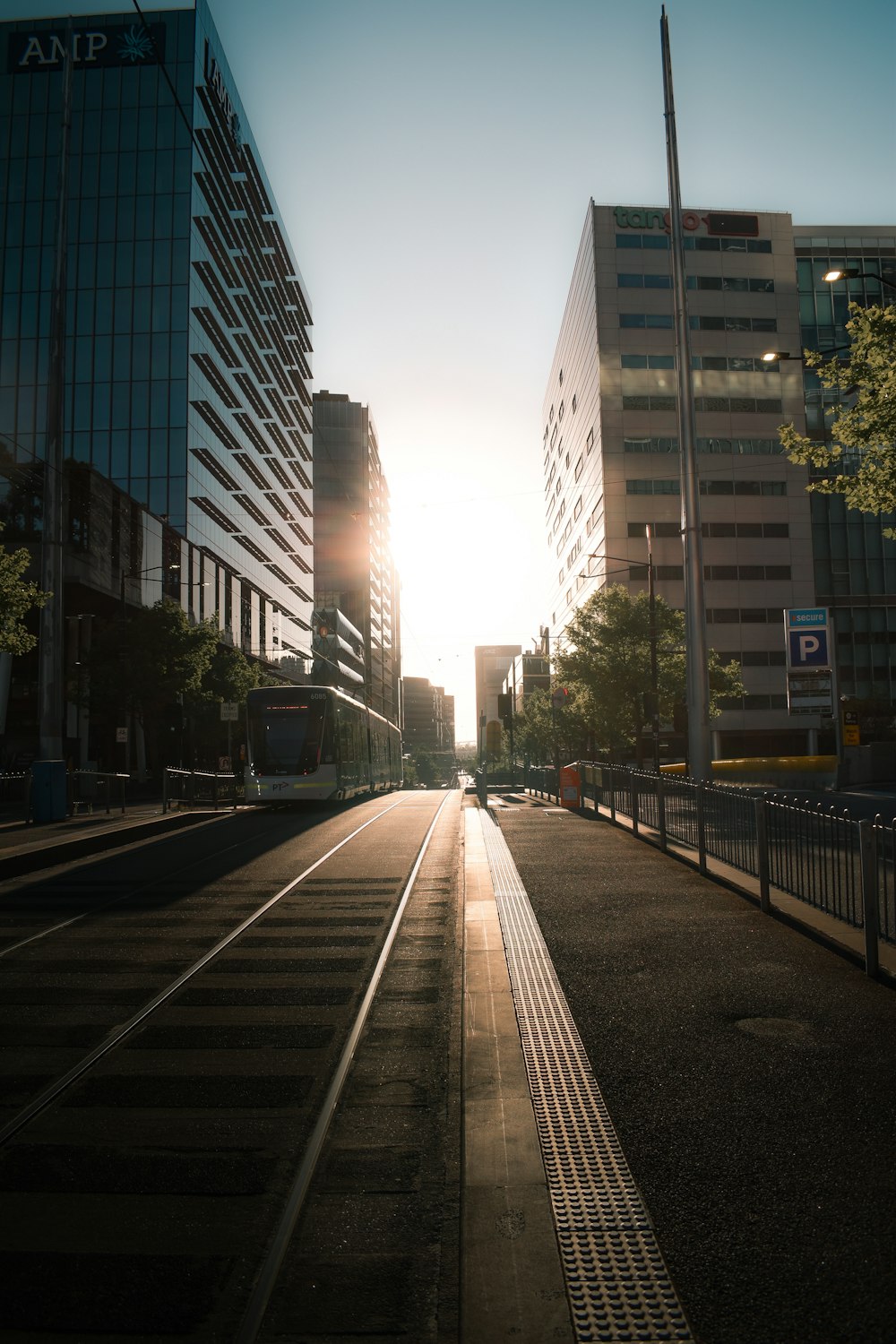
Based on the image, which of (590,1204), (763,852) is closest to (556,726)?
(763,852)

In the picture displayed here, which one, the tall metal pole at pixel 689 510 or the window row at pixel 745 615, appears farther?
the window row at pixel 745 615

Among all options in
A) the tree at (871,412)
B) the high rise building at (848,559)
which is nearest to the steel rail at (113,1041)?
the tree at (871,412)

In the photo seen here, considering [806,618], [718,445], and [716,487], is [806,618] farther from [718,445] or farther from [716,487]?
[718,445]

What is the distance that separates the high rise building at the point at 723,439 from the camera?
70.7 metres

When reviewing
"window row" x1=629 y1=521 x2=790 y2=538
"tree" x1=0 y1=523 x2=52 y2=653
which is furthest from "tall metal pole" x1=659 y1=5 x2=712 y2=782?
"window row" x1=629 y1=521 x2=790 y2=538

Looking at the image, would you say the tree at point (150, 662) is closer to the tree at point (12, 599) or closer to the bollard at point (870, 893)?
the tree at point (12, 599)

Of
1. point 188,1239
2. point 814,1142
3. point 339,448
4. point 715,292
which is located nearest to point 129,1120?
point 188,1239

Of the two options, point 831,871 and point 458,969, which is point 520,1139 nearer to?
point 458,969

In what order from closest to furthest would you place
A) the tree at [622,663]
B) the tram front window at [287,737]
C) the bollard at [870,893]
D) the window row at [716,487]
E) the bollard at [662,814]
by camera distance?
the bollard at [870,893] → the bollard at [662,814] → the tram front window at [287,737] → the tree at [622,663] → the window row at [716,487]

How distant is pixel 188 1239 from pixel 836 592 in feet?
266

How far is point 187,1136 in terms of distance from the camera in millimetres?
3979

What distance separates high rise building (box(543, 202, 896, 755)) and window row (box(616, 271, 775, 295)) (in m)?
0.10

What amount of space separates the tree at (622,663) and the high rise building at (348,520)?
8340 cm

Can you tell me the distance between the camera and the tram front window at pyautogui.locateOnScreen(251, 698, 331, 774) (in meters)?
25.2
